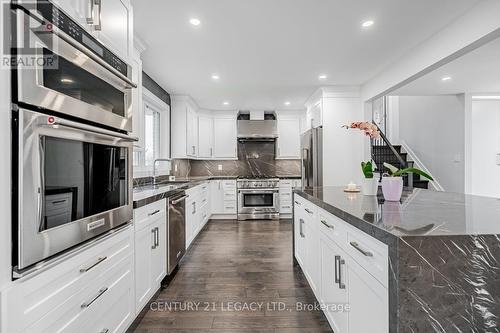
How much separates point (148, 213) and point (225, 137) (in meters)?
4.35

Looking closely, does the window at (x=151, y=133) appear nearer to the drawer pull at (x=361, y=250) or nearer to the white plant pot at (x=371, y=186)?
the white plant pot at (x=371, y=186)

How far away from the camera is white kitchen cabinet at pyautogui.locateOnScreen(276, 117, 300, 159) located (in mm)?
6289

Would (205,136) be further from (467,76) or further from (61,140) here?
(61,140)

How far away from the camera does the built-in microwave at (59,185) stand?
90 cm

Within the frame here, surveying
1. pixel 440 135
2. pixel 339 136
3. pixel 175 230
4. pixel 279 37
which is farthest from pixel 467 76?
pixel 175 230

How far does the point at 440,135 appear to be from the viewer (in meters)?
5.20

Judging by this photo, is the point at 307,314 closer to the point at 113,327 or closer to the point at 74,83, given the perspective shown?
the point at 113,327

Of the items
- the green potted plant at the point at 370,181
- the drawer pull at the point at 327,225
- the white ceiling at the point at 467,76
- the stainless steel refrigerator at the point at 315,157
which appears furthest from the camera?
the stainless steel refrigerator at the point at 315,157

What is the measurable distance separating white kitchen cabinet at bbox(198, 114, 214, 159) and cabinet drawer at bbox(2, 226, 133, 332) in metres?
4.63

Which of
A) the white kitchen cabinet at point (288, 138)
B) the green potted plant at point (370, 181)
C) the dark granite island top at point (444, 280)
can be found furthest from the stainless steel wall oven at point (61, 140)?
the white kitchen cabinet at point (288, 138)

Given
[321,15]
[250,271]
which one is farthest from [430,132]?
[250,271]

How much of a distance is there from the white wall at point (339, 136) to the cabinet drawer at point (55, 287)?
Result: 375cm

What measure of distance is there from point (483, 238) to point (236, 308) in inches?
69.8

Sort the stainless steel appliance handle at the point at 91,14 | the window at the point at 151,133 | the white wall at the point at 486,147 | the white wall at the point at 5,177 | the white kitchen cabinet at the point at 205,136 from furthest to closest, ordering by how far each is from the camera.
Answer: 1. the white kitchen cabinet at the point at 205,136
2. the white wall at the point at 486,147
3. the window at the point at 151,133
4. the stainless steel appliance handle at the point at 91,14
5. the white wall at the point at 5,177
